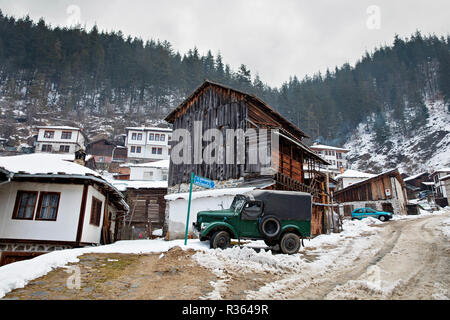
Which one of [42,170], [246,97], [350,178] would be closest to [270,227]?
[246,97]

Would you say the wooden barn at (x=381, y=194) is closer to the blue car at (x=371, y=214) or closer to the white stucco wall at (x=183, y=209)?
the blue car at (x=371, y=214)

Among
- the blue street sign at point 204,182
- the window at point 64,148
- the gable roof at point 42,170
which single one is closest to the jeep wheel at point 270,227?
the blue street sign at point 204,182

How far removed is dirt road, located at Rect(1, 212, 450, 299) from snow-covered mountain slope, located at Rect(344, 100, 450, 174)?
66871 millimetres

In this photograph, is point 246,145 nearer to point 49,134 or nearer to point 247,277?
point 247,277

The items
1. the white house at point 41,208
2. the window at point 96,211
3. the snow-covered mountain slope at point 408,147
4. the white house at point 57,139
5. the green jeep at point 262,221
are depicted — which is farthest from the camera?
the snow-covered mountain slope at point 408,147

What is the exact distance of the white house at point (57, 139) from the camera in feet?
175

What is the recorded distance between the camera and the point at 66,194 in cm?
1265

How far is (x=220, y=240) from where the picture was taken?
9102 millimetres

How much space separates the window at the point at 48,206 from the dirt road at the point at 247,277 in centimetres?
519

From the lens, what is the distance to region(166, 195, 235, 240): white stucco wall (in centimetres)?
1631

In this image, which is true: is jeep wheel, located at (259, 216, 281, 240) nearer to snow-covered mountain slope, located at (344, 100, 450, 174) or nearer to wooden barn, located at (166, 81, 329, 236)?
wooden barn, located at (166, 81, 329, 236)
